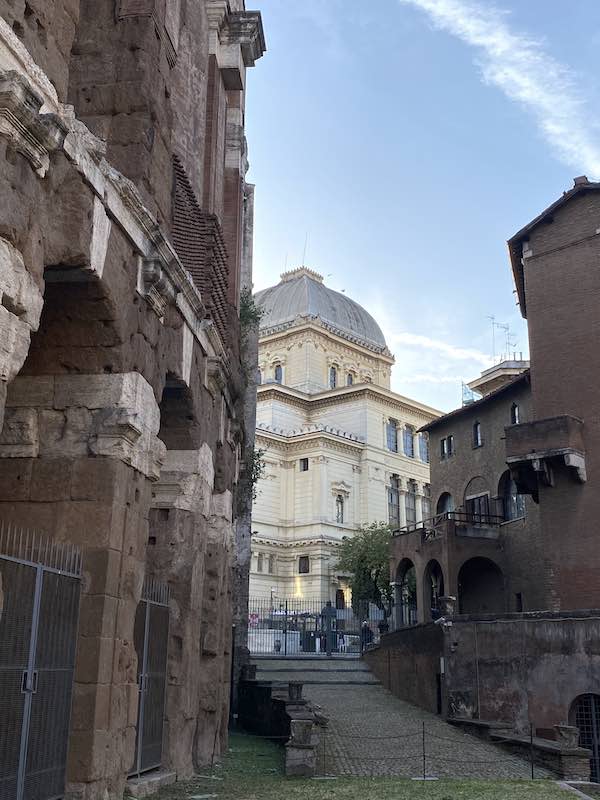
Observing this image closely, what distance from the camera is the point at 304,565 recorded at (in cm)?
6250

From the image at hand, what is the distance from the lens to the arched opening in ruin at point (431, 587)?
35.6 m

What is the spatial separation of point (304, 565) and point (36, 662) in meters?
55.9

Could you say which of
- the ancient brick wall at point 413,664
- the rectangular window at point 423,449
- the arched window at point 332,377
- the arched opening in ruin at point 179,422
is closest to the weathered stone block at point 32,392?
the arched opening in ruin at point 179,422

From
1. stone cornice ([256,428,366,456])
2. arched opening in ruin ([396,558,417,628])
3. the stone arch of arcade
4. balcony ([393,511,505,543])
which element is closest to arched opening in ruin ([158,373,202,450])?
the stone arch of arcade

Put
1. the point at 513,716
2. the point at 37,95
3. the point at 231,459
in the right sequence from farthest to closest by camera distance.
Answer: the point at 513,716 → the point at 231,459 → the point at 37,95

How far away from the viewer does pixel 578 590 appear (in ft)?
82.8

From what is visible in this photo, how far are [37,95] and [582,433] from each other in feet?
72.6

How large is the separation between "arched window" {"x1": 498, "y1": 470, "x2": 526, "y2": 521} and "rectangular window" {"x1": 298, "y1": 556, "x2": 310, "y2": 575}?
2833cm

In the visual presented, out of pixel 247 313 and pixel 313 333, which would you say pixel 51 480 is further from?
pixel 313 333

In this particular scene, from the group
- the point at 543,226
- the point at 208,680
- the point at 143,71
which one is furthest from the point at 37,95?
the point at 543,226

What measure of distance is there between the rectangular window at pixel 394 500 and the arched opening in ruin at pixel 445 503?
86.9 ft

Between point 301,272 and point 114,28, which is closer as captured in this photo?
point 114,28

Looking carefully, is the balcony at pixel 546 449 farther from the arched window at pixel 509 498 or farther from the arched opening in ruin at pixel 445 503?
the arched opening in ruin at pixel 445 503

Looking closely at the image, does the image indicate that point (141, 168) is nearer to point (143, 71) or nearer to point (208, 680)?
point (143, 71)
